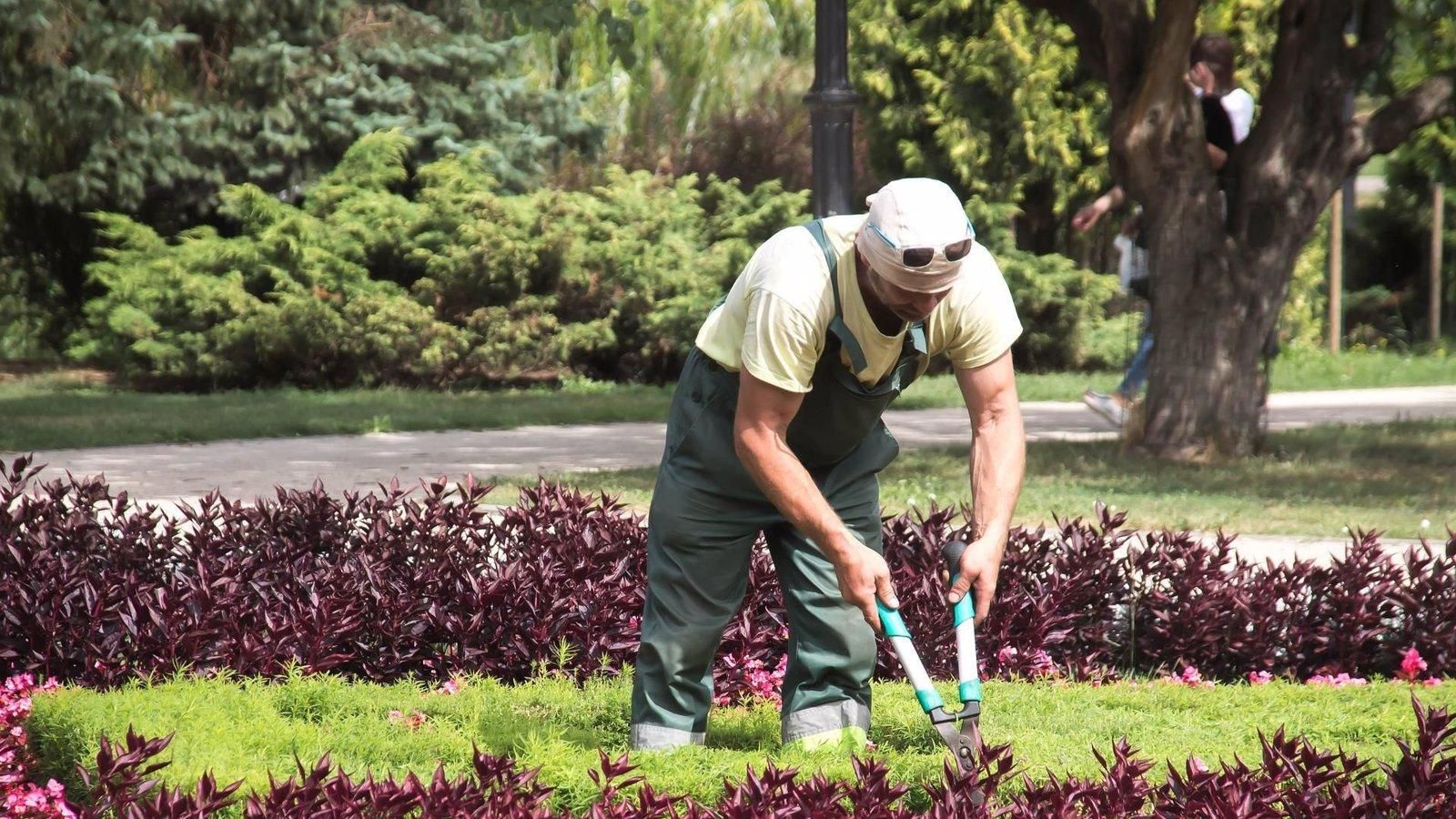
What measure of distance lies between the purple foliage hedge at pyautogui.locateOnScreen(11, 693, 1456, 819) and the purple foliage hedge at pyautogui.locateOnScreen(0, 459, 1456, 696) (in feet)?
5.39

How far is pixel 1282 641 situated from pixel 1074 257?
1578 centimetres

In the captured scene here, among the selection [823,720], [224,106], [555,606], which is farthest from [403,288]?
[823,720]

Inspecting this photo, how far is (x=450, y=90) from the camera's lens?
17.1 m

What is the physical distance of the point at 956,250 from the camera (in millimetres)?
3217

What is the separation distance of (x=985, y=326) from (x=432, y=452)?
7.56 m

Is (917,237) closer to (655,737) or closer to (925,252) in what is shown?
(925,252)

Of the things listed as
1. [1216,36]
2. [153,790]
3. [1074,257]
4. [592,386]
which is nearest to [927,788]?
[153,790]

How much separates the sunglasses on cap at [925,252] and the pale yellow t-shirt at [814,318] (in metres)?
0.23

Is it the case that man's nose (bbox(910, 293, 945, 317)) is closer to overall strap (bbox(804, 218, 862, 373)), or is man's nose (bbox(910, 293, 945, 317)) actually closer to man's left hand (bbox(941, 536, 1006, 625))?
overall strap (bbox(804, 218, 862, 373))

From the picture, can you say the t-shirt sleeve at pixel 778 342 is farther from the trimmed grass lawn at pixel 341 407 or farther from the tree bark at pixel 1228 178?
the trimmed grass lawn at pixel 341 407

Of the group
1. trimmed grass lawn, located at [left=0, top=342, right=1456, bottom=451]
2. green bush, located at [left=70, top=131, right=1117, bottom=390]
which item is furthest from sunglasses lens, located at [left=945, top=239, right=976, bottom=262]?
green bush, located at [left=70, top=131, right=1117, bottom=390]

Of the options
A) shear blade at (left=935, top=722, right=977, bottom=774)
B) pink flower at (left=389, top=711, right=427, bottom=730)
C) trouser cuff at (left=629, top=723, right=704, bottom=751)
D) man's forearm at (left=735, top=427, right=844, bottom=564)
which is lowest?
pink flower at (left=389, top=711, right=427, bottom=730)

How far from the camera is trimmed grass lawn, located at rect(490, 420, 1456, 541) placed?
7.63m

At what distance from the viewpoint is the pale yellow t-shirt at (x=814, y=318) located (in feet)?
11.1
